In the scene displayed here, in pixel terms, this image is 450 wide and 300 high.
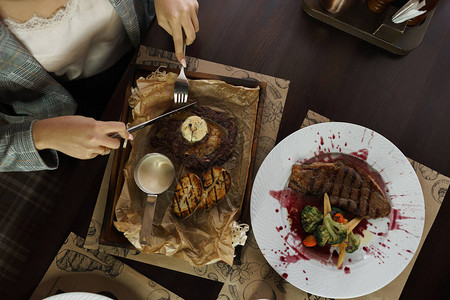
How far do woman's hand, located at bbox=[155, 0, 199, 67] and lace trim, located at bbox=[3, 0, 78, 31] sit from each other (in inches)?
15.3

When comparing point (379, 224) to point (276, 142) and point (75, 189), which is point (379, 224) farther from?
point (75, 189)

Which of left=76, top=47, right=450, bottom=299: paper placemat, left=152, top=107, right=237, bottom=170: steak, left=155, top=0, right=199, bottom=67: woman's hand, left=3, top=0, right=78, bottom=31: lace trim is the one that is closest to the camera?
left=3, top=0, right=78, bottom=31: lace trim

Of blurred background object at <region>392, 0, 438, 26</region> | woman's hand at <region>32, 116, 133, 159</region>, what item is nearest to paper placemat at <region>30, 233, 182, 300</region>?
woman's hand at <region>32, 116, 133, 159</region>

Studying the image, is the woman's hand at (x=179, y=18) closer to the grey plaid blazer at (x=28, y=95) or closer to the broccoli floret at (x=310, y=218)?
the grey plaid blazer at (x=28, y=95)

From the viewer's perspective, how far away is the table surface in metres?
1.72

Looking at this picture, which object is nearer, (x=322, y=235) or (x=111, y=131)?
(x=111, y=131)

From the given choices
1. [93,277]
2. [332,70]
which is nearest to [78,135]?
[93,277]

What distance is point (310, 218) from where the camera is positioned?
1.62 m

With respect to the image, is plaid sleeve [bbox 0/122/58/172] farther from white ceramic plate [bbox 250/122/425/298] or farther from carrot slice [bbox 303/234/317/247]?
carrot slice [bbox 303/234/317/247]

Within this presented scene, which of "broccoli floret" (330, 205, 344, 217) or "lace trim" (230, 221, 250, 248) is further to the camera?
"broccoli floret" (330, 205, 344, 217)

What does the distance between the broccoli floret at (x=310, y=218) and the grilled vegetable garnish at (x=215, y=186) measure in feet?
1.32

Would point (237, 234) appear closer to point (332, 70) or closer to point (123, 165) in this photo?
point (123, 165)

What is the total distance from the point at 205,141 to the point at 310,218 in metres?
0.66

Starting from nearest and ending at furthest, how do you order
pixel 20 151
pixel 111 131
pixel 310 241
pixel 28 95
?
pixel 111 131 → pixel 20 151 → pixel 310 241 → pixel 28 95
